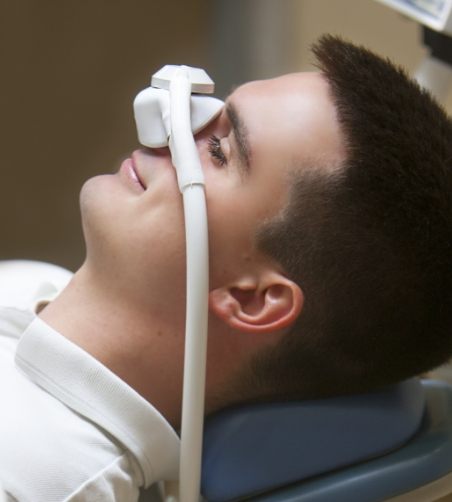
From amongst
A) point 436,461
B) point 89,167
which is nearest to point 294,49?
point 89,167

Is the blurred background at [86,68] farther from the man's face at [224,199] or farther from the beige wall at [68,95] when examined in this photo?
the man's face at [224,199]

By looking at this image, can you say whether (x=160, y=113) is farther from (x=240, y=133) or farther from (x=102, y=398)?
(x=102, y=398)

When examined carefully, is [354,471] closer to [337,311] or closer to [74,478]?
[337,311]

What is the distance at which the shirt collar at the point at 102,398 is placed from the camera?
3.12 ft

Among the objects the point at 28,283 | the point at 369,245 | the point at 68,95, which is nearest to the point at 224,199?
the point at 369,245

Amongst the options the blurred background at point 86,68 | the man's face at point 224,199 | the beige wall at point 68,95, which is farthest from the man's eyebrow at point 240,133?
the beige wall at point 68,95

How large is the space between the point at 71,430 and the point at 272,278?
309mm

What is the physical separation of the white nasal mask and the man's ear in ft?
0.72

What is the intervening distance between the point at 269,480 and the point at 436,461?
0.22 metres

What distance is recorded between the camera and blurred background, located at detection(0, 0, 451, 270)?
7.84 feet

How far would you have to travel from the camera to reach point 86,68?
247cm

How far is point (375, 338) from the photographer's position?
38.1 inches

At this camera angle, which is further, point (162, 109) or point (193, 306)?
point (162, 109)

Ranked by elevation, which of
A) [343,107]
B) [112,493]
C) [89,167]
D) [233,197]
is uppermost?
[343,107]
